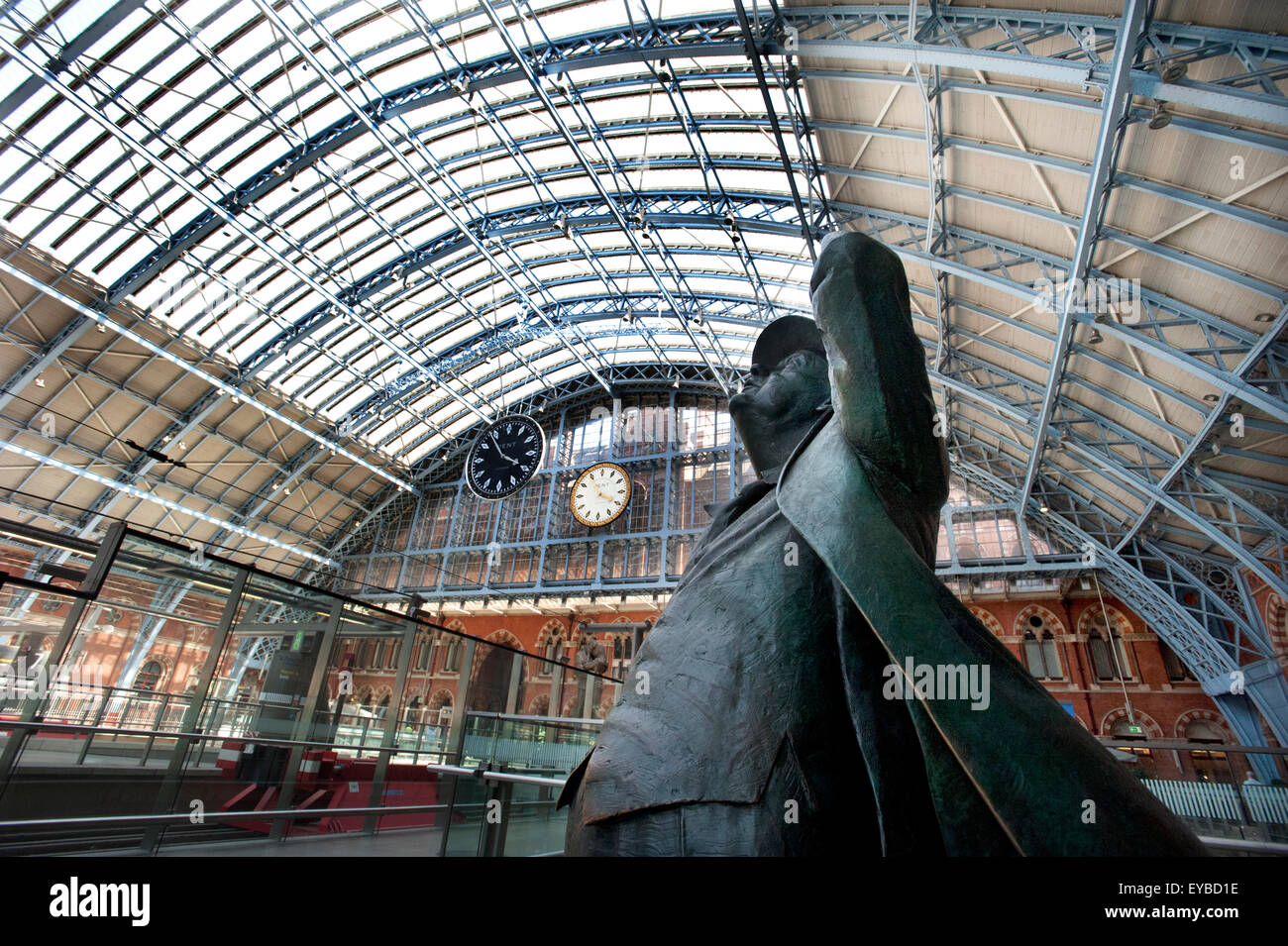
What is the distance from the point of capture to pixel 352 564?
26.3m

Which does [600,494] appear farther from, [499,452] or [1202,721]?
[1202,721]

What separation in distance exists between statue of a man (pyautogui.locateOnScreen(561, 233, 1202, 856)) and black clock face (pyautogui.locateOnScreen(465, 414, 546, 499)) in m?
14.1

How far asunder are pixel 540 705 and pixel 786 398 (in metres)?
7.23

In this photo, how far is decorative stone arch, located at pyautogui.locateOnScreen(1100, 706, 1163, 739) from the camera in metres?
14.7

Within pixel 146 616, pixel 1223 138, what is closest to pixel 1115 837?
pixel 146 616

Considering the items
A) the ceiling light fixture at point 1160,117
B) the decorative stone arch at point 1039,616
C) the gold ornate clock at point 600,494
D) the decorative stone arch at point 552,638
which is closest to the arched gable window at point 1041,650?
the decorative stone arch at point 1039,616

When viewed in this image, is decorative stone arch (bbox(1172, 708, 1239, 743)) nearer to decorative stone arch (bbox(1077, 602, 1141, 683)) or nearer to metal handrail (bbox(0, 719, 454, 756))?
decorative stone arch (bbox(1077, 602, 1141, 683))

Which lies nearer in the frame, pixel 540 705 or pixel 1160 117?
pixel 1160 117

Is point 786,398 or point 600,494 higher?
point 600,494

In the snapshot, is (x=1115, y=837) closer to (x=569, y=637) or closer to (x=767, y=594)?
(x=767, y=594)

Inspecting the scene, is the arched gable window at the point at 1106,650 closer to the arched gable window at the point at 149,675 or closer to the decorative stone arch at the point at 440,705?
the decorative stone arch at the point at 440,705

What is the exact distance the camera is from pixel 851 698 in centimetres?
114

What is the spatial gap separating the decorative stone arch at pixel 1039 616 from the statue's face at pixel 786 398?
18.4 meters

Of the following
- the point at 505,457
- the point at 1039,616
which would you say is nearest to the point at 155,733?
the point at 505,457
